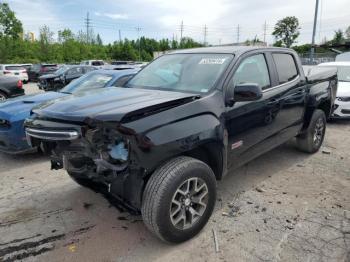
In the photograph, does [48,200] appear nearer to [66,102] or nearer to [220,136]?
[66,102]

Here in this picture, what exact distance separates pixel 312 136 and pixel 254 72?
82.2 inches

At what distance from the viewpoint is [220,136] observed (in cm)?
323

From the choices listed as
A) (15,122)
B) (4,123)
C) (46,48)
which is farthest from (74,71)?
(46,48)

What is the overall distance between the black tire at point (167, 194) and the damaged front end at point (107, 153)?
0.47 feet

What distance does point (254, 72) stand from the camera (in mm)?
3965

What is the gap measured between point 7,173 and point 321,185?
15.5 ft

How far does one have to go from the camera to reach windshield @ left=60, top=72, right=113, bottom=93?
6.50m

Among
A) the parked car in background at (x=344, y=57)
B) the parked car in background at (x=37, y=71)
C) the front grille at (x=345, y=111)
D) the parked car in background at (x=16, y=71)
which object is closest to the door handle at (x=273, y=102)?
the front grille at (x=345, y=111)

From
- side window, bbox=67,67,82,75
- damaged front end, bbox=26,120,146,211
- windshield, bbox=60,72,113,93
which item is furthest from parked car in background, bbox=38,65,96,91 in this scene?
damaged front end, bbox=26,120,146,211

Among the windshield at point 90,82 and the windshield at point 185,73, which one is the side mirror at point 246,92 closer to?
the windshield at point 185,73

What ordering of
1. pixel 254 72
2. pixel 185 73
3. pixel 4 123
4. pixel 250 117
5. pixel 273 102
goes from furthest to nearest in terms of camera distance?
1. pixel 4 123
2. pixel 273 102
3. pixel 254 72
4. pixel 185 73
5. pixel 250 117

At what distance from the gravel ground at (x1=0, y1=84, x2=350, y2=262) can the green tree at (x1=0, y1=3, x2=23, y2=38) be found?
48991 millimetres

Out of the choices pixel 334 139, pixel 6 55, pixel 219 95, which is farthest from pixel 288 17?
pixel 219 95

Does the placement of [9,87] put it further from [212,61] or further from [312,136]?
[312,136]
